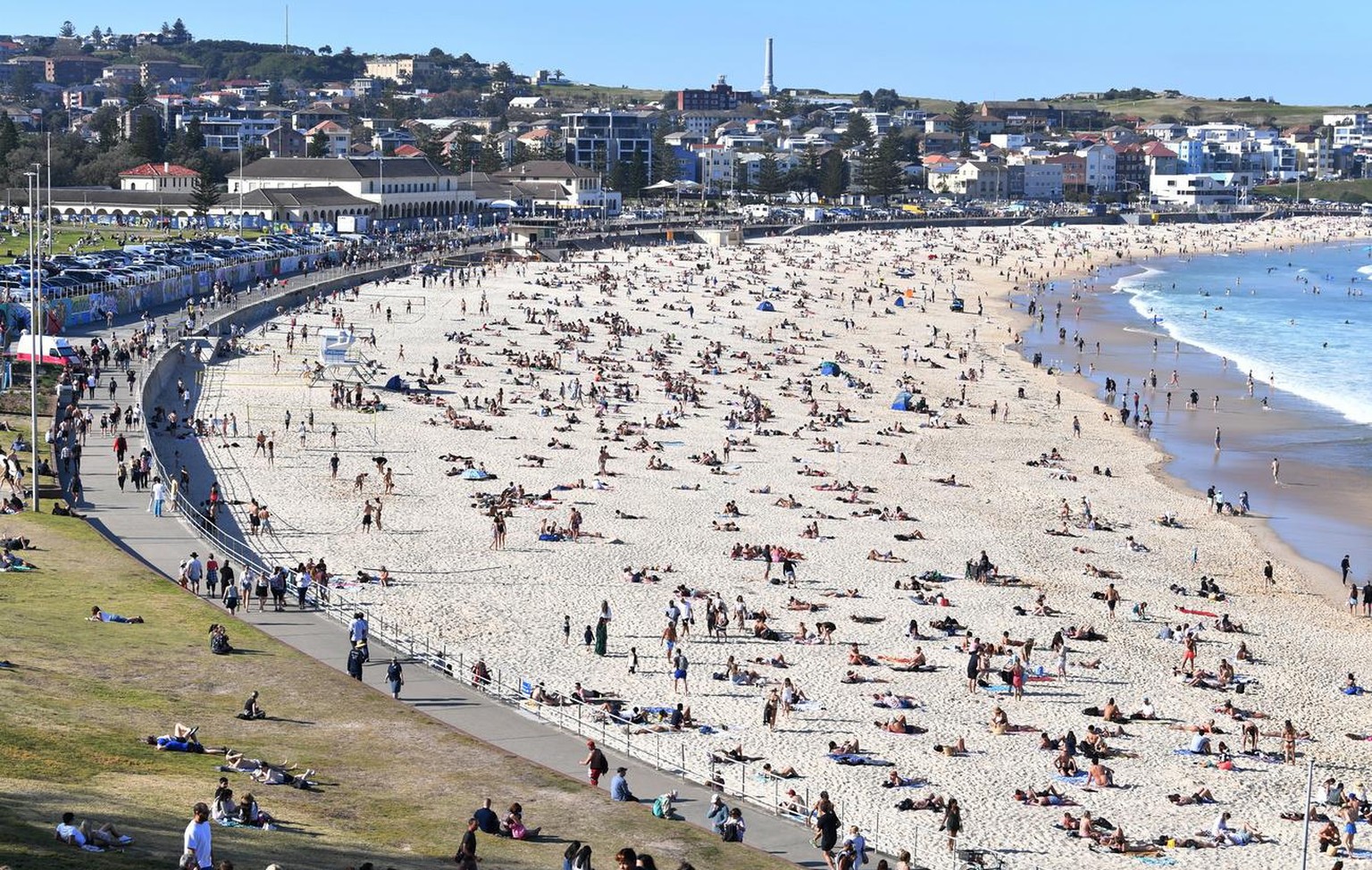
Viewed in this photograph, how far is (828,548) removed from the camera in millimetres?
27500

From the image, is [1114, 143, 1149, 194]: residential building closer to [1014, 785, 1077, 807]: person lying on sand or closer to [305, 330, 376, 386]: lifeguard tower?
[305, 330, 376, 386]: lifeguard tower

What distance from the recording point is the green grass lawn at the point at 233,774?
13.2 metres

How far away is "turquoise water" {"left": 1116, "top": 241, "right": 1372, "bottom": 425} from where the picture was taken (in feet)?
163

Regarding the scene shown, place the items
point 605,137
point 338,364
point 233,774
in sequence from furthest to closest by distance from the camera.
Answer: point 605,137 → point 338,364 → point 233,774

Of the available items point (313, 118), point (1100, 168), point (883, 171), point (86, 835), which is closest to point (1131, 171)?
point (1100, 168)

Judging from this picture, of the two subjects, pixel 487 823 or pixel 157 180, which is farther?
pixel 157 180

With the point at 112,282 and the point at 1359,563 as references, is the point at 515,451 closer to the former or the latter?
the point at 1359,563

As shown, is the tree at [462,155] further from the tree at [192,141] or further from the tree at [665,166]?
the tree at [665,166]

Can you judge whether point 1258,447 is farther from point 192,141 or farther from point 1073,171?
point 1073,171

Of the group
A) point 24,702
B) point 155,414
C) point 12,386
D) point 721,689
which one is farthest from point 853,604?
point 12,386

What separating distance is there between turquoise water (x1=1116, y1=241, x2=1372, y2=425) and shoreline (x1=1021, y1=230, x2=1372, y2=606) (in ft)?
4.03

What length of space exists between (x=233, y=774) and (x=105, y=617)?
17.3 ft

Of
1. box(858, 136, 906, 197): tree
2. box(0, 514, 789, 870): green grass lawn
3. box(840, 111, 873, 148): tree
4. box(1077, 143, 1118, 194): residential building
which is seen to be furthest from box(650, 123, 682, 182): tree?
box(0, 514, 789, 870): green grass lawn

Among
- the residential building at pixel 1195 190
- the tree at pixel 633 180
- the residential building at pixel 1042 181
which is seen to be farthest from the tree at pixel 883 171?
the residential building at pixel 1195 190
